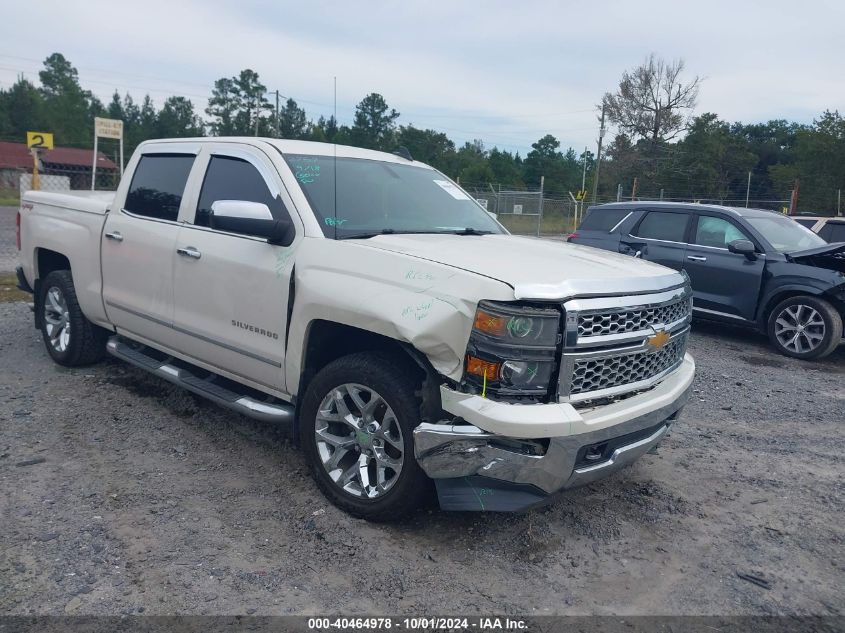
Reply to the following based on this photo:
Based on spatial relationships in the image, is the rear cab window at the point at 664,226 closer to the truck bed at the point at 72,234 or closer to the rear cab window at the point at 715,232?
the rear cab window at the point at 715,232

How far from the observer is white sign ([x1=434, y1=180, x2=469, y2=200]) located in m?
4.83

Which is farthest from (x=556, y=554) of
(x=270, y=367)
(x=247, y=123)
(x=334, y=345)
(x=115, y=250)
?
(x=247, y=123)

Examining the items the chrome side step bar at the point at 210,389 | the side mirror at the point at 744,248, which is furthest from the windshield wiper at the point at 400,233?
the side mirror at the point at 744,248

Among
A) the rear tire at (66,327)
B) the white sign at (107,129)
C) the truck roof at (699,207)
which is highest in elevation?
the white sign at (107,129)

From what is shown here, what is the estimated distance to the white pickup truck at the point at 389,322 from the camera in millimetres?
2922

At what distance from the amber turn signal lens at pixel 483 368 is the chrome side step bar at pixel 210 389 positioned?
1.30 m

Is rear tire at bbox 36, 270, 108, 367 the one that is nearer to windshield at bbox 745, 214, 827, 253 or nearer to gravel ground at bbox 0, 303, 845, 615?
gravel ground at bbox 0, 303, 845, 615

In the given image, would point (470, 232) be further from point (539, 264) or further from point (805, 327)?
point (805, 327)

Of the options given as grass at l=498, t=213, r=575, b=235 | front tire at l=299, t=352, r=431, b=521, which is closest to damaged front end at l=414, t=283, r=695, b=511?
front tire at l=299, t=352, r=431, b=521

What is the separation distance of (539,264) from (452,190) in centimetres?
170

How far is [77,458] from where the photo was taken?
4.10 meters

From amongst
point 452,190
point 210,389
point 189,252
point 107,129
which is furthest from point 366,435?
point 107,129

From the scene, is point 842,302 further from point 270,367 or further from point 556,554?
point 270,367

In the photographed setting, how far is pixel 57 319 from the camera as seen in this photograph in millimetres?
5859
